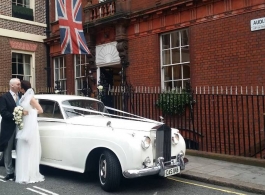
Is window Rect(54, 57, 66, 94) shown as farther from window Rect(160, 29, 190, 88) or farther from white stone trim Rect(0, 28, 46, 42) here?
window Rect(160, 29, 190, 88)

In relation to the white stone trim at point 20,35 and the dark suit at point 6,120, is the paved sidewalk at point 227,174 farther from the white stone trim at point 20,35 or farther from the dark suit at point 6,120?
the white stone trim at point 20,35

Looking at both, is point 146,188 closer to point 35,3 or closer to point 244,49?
point 244,49

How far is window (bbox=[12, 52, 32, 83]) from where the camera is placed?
14529 millimetres

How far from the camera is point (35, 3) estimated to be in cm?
1528

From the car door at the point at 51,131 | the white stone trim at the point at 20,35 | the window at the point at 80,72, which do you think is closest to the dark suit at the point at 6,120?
the car door at the point at 51,131

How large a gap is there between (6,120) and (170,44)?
606 centimetres

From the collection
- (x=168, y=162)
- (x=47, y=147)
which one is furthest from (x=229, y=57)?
(x=47, y=147)

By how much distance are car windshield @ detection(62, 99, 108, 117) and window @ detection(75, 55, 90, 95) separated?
605cm

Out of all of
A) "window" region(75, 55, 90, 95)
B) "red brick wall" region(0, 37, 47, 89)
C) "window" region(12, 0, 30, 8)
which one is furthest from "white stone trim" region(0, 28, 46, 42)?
"window" region(75, 55, 90, 95)

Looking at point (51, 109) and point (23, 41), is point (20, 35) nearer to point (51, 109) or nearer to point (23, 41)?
point (23, 41)

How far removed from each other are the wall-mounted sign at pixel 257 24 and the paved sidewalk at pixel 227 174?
137 inches

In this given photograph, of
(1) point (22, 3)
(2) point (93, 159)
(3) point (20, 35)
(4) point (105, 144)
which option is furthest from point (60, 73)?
(4) point (105, 144)

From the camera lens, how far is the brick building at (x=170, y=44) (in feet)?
28.4

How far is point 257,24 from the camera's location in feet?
27.3
